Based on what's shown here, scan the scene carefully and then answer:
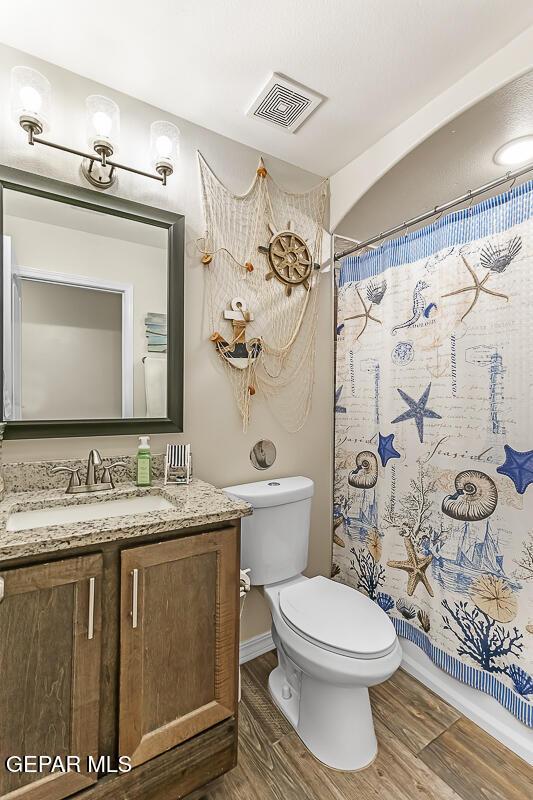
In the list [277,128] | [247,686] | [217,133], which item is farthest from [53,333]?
[247,686]

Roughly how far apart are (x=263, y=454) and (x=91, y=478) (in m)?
0.79

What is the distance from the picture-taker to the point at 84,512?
1286 mm

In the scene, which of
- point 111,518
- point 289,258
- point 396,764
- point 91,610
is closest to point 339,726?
point 396,764

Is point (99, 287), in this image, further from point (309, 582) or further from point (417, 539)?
point (417, 539)

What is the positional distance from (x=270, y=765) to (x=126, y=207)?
6.82 feet

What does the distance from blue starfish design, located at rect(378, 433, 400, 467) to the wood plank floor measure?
99cm

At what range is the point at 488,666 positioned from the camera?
1437 mm

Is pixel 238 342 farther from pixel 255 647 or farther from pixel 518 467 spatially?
pixel 255 647

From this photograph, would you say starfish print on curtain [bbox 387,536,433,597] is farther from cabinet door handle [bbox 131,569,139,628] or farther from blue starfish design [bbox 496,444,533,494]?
cabinet door handle [bbox 131,569,139,628]

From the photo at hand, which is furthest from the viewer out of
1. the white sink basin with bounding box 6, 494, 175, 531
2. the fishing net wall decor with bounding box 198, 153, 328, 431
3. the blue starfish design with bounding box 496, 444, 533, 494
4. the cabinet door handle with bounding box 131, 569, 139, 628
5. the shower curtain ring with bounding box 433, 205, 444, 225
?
the fishing net wall decor with bounding box 198, 153, 328, 431

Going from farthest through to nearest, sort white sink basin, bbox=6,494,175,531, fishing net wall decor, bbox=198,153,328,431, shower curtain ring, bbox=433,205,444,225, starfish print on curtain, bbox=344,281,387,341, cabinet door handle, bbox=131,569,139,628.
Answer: starfish print on curtain, bbox=344,281,387,341 → fishing net wall decor, bbox=198,153,328,431 → shower curtain ring, bbox=433,205,444,225 → white sink basin, bbox=6,494,175,531 → cabinet door handle, bbox=131,569,139,628

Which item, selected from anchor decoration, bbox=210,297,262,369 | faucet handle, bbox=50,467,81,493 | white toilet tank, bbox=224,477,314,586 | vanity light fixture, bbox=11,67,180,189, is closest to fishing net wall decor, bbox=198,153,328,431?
anchor decoration, bbox=210,297,262,369

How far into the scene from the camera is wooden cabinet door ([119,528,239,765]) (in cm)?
107

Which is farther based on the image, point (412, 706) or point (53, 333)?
point (412, 706)
